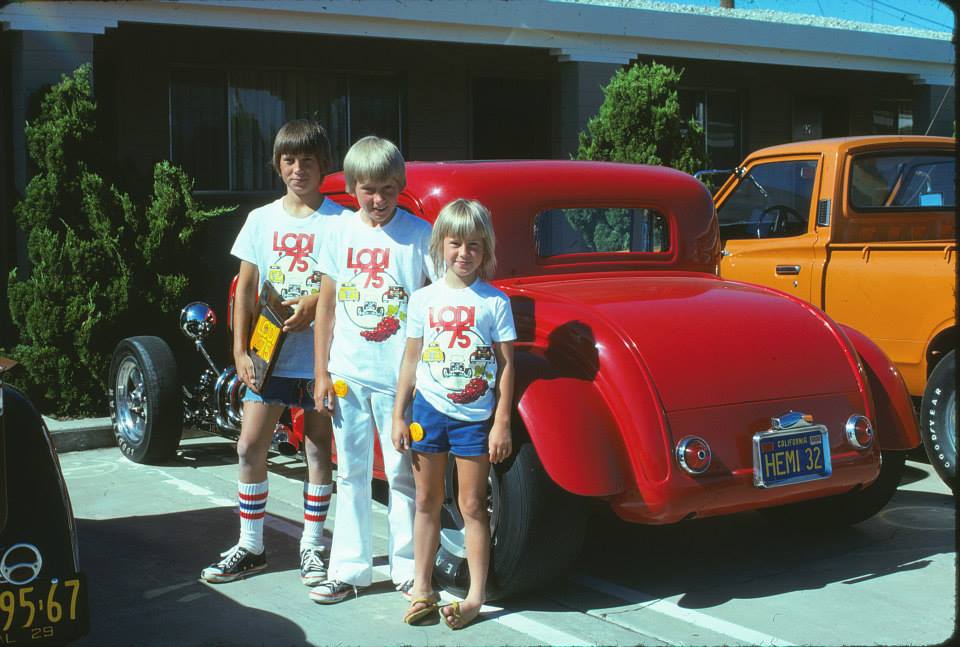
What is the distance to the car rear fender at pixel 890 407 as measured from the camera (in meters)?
4.98

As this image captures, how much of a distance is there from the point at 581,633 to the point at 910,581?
5.02ft

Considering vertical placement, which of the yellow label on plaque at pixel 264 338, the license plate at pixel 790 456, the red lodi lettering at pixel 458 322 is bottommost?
the license plate at pixel 790 456

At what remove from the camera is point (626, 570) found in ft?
16.6

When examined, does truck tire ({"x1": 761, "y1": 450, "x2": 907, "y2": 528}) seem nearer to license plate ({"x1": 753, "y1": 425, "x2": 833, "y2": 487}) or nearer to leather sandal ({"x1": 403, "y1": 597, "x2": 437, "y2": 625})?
license plate ({"x1": 753, "y1": 425, "x2": 833, "y2": 487})

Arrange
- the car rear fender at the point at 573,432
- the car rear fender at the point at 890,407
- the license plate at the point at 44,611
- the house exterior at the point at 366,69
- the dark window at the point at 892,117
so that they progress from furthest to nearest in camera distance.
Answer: the dark window at the point at 892,117 → the house exterior at the point at 366,69 → the car rear fender at the point at 890,407 → the car rear fender at the point at 573,432 → the license plate at the point at 44,611

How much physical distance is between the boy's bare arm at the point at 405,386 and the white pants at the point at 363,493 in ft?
0.60

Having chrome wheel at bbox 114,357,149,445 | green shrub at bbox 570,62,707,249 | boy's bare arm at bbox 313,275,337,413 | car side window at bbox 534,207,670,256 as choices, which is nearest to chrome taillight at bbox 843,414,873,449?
car side window at bbox 534,207,670,256

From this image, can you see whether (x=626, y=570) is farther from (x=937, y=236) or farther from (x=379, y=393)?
(x=937, y=236)

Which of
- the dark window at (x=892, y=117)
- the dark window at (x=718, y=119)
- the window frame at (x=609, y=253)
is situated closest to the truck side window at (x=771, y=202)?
the window frame at (x=609, y=253)

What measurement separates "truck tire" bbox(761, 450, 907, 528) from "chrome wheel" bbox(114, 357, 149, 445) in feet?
13.2

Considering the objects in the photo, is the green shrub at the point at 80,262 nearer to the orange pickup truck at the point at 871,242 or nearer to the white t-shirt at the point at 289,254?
the white t-shirt at the point at 289,254

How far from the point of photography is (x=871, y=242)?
24.9ft

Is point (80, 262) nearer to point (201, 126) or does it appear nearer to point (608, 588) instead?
point (201, 126)

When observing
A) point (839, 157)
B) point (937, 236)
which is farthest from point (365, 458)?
point (937, 236)
